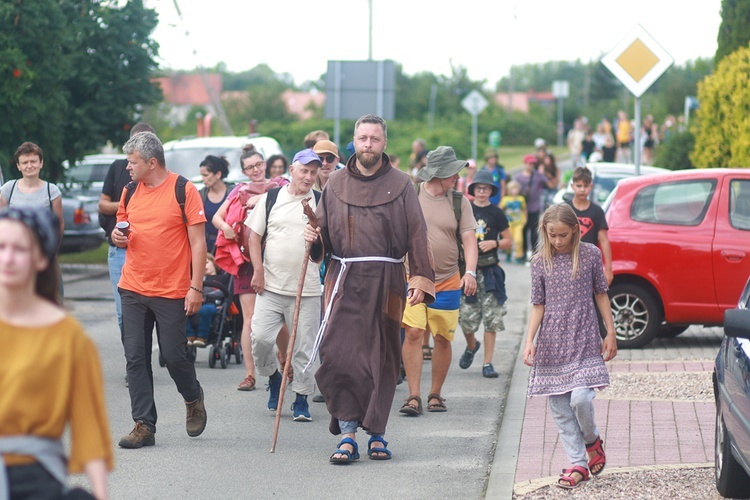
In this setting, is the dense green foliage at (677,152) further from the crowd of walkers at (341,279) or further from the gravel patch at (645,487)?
the gravel patch at (645,487)

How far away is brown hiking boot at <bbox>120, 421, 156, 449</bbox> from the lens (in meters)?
8.17

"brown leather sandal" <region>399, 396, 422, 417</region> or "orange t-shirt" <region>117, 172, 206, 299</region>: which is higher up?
"orange t-shirt" <region>117, 172, 206, 299</region>

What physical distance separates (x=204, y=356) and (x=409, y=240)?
5.19 metres

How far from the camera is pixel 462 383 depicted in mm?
11047

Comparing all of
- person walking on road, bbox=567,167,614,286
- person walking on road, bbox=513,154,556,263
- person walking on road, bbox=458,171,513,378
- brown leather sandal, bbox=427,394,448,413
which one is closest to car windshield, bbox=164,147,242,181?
person walking on road, bbox=513,154,556,263

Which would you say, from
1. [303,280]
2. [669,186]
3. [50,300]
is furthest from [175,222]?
[669,186]

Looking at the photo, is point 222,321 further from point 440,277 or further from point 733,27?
point 733,27

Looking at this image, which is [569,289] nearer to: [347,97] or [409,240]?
[409,240]

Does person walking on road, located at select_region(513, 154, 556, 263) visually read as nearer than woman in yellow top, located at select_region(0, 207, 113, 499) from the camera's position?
No

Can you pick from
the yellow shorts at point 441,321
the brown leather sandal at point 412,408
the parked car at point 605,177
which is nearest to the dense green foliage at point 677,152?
the parked car at point 605,177

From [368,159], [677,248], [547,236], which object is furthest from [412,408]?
[677,248]

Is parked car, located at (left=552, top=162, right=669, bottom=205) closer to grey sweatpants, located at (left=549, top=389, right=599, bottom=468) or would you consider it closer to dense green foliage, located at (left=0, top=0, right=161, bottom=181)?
dense green foliage, located at (left=0, top=0, right=161, bottom=181)

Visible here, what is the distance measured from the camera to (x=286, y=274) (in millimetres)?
9039

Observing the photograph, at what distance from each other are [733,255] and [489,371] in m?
2.69
